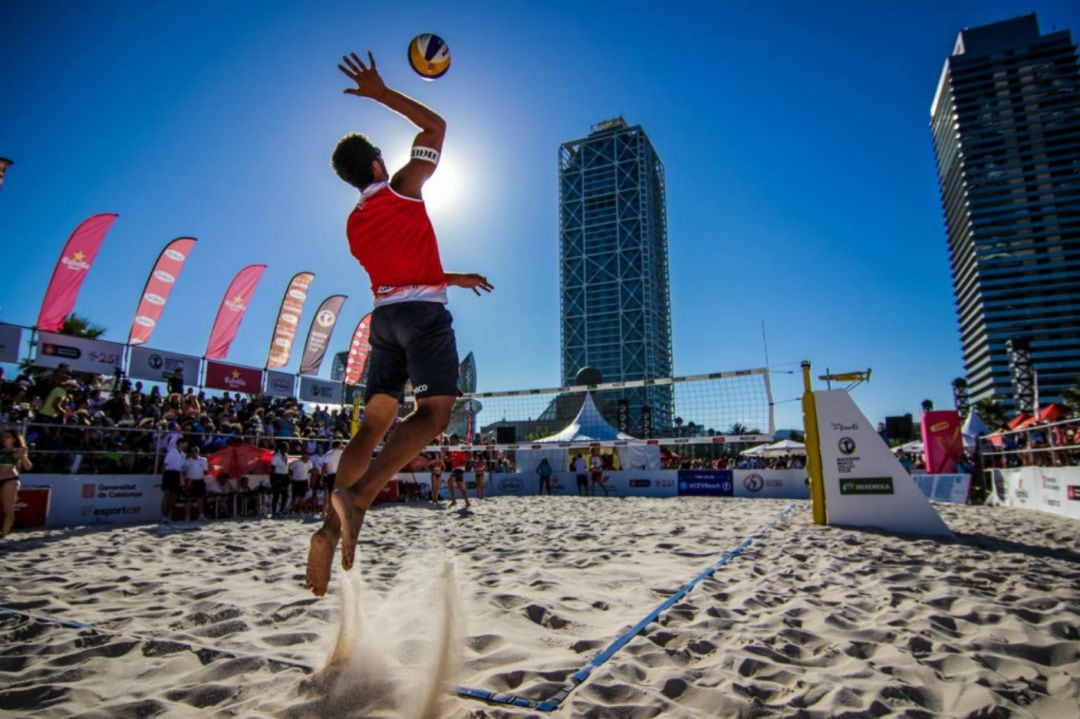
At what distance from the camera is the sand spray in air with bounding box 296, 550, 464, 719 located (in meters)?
1.52

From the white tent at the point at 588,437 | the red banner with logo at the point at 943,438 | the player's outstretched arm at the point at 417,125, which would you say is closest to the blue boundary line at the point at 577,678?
the player's outstretched arm at the point at 417,125

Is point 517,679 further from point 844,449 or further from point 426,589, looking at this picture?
point 844,449

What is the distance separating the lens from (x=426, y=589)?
2764mm

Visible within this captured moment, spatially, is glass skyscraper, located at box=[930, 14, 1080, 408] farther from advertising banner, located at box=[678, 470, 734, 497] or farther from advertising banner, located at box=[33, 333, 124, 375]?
advertising banner, located at box=[33, 333, 124, 375]

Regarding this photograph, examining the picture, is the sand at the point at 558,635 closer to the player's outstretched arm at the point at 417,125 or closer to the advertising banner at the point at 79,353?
the player's outstretched arm at the point at 417,125

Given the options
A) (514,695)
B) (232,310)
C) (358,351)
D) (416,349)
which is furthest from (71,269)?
(514,695)

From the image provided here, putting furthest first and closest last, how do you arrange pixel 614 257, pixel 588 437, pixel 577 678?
pixel 614 257
pixel 588 437
pixel 577 678

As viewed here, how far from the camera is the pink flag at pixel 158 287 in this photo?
44.9ft

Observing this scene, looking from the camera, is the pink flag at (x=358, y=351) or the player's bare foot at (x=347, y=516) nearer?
the player's bare foot at (x=347, y=516)

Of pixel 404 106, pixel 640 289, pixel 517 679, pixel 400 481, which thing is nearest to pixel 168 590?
pixel 517 679

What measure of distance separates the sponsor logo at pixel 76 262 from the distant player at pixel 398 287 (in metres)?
14.1

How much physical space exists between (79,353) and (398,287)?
47.4ft

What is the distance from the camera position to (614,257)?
260 feet

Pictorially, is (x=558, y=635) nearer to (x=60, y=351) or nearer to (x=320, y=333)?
(x=60, y=351)
